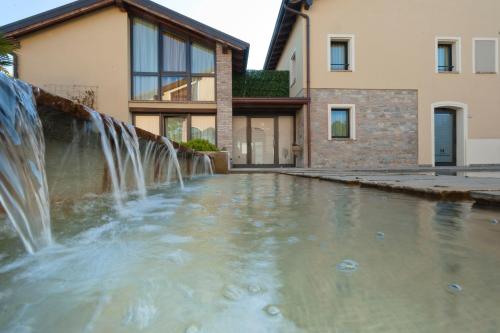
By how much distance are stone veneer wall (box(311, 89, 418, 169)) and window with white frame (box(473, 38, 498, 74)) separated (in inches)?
102

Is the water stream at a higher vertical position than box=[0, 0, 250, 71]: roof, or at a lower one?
lower

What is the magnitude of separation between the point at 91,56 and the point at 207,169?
613 centimetres

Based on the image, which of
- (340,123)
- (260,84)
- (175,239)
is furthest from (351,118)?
(175,239)

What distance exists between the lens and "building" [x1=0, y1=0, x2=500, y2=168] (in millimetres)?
10211

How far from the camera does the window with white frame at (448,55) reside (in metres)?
11.2

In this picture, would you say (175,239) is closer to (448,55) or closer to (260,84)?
(260,84)

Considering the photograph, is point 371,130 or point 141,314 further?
point 371,130

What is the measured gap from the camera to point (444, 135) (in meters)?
11.9

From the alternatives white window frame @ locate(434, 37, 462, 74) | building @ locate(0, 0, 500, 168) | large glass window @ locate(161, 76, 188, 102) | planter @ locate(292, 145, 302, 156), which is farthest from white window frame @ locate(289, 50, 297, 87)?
white window frame @ locate(434, 37, 462, 74)

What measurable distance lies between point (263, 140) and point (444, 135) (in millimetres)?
6857

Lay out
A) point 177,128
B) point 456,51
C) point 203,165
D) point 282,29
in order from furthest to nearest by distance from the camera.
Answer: point 282,29 < point 456,51 < point 177,128 < point 203,165

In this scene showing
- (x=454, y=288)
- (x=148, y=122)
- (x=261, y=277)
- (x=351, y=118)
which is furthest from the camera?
(x=351, y=118)

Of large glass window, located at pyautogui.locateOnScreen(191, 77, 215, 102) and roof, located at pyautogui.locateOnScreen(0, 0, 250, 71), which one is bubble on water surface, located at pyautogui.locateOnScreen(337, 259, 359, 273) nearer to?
roof, located at pyautogui.locateOnScreen(0, 0, 250, 71)

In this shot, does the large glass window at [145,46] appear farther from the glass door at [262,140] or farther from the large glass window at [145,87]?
the glass door at [262,140]
